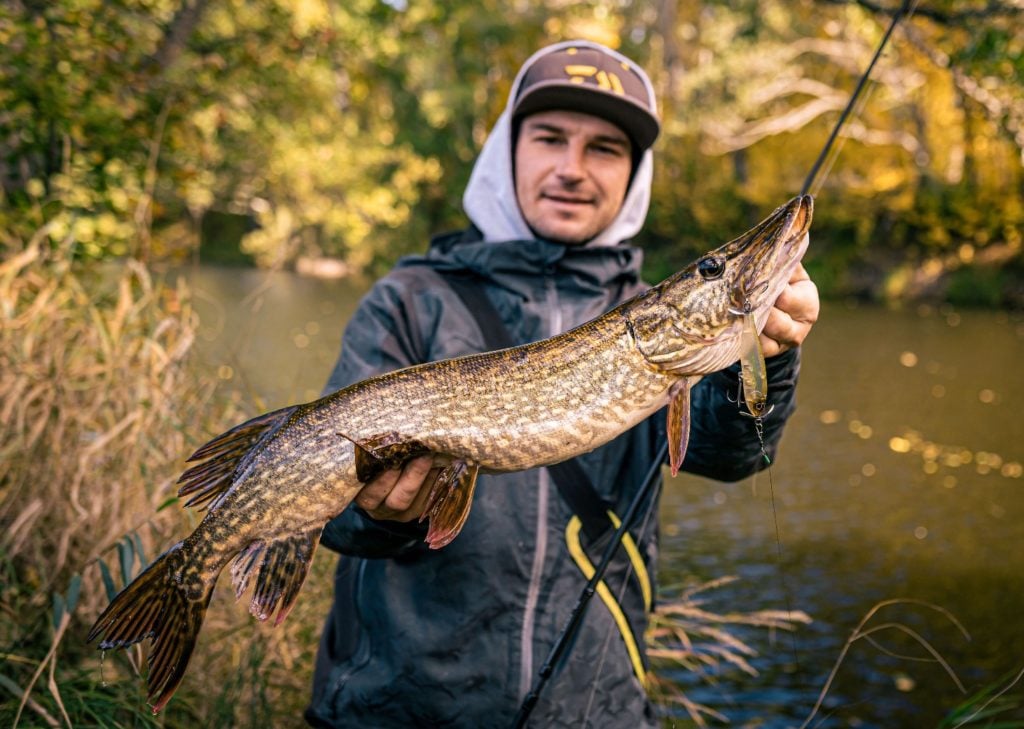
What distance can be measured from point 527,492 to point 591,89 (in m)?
1.06

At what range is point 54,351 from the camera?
132 inches

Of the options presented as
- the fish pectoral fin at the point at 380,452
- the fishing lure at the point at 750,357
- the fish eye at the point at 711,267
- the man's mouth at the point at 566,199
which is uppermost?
the man's mouth at the point at 566,199

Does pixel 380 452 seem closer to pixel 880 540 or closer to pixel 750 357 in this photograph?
pixel 750 357

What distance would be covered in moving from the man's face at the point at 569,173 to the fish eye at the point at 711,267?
689 mm

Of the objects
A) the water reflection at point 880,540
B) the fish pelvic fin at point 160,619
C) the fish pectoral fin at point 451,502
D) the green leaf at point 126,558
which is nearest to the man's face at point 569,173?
the fish pectoral fin at point 451,502

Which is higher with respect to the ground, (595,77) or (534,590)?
(595,77)

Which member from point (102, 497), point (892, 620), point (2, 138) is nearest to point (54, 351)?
point (102, 497)

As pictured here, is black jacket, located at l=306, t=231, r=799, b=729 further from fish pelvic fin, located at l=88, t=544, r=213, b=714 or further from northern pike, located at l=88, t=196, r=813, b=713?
fish pelvic fin, located at l=88, t=544, r=213, b=714

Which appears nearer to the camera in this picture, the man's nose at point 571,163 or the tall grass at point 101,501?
the man's nose at point 571,163

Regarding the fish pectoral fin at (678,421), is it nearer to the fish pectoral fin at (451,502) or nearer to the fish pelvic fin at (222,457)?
the fish pectoral fin at (451,502)

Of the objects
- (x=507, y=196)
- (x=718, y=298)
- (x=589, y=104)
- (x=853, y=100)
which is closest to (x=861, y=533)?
(x=853, y=100)

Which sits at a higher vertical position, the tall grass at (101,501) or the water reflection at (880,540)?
the tall grass at (101,501)

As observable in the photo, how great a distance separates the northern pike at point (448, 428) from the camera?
171cm

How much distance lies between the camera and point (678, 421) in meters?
1.76
